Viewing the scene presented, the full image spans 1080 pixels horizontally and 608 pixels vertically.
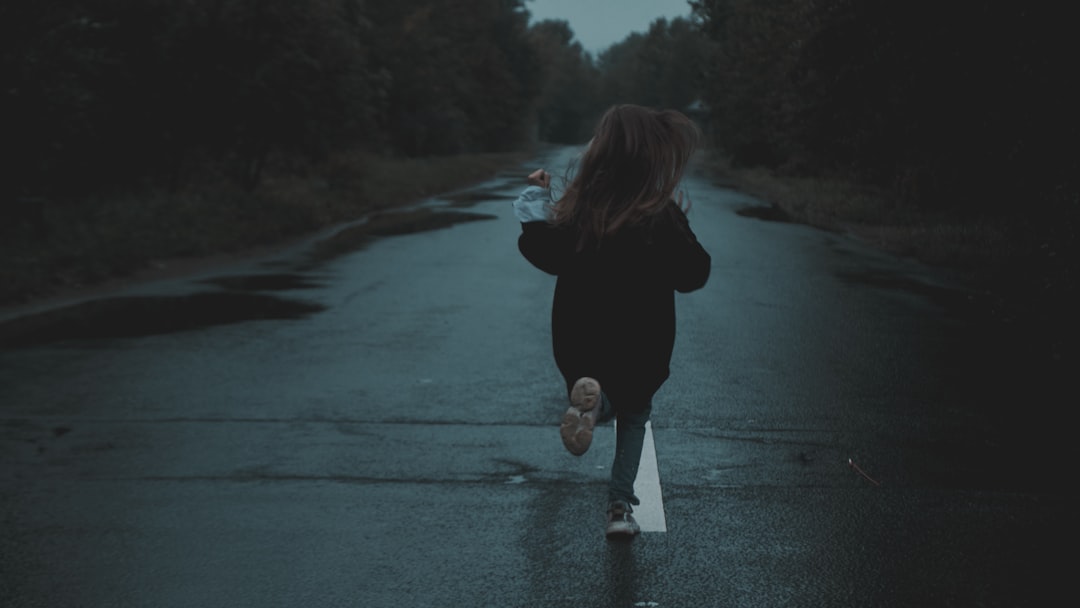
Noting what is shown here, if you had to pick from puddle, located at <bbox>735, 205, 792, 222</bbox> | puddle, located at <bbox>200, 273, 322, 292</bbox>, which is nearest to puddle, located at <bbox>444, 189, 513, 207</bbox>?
puddle, located at <bbox>735, 205, 792, 222</bbox>

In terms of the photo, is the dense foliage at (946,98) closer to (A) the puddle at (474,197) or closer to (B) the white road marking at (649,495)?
(B) the white road marking at (649,495)

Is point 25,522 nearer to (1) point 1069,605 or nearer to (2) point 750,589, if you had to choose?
(2) point 750,589

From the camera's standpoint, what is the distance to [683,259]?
14.6 feet

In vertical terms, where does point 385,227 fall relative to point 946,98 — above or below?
below

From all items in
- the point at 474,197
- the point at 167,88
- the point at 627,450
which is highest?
the point at 167,88

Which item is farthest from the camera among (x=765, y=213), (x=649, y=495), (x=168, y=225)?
(x=765, y=213)

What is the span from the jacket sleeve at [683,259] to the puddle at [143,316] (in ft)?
22.4

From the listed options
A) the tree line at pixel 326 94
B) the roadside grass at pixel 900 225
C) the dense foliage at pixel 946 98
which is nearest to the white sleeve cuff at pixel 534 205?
the dense foliage at pixel 946 98

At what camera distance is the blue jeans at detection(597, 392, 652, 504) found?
471cm

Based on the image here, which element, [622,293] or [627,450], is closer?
[622,293]

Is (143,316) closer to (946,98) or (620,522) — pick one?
(620,522)

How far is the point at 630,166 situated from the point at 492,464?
2099 millimetres

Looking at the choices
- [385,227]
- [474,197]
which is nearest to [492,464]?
[385,227]

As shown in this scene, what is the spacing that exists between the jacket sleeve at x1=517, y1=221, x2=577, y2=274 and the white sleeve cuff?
23mm
